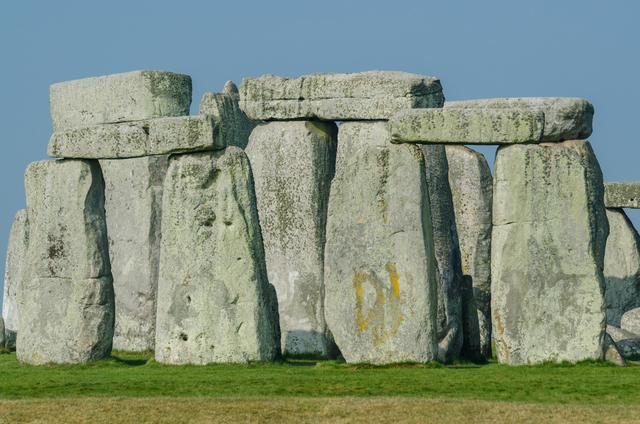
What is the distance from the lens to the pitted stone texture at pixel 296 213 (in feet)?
96.8

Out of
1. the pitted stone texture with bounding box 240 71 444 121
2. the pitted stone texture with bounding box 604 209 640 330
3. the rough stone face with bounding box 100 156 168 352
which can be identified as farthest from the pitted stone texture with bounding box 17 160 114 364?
the pitted stone texture with bounding box 604 209 640 330

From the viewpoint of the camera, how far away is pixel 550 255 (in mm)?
24734

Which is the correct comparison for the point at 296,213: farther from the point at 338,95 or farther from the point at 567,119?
the point at 567,119

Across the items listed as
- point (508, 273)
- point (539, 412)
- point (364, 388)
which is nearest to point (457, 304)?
point (508, 273)

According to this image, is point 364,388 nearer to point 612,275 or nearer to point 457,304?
point 457,304

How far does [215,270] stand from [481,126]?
3.69 metres

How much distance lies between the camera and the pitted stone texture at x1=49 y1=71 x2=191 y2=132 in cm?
3089

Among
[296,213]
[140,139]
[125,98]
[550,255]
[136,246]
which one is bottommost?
[550,255]

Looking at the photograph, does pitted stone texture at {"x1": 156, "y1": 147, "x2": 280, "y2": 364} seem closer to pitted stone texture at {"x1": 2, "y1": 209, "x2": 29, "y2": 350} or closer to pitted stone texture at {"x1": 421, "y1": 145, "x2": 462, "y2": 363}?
pitted stone texture at {"x1": 421, "y1": 145, "x2": 462, "y2": 363}

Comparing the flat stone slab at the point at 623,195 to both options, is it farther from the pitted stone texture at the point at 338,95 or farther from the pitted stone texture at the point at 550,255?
the pitted stone texture at the point at 550,255

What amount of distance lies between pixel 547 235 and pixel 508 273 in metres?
0.65

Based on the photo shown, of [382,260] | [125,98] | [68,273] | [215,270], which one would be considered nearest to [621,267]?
[125,98]

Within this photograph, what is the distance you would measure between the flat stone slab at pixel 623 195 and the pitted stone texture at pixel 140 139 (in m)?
10.3

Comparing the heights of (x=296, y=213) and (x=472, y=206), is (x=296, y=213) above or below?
below
